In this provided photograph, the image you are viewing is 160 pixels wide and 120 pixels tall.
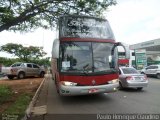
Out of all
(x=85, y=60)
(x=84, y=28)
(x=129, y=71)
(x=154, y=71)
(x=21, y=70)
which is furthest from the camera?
(x=154, y=71)

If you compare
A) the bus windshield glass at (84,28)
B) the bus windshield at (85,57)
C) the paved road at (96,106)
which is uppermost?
the bus windshield glass at (84,28)

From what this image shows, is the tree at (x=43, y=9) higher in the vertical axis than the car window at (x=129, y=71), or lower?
higher

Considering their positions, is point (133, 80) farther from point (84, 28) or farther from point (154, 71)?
point (154, 71)

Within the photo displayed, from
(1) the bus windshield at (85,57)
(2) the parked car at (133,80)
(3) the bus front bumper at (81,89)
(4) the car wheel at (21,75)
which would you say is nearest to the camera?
(3) the bus front bumper at (81,89)

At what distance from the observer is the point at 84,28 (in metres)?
12.2

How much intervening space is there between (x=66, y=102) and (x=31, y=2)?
204 inches

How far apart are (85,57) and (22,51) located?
44.3 meters

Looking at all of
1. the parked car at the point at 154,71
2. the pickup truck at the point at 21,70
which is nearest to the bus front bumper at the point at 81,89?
the pickup truck at the point at 21,70

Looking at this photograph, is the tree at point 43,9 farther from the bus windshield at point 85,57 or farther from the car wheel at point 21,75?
the car wheel at point 21,75

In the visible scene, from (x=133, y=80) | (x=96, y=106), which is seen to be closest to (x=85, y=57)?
(x=96, y=106)

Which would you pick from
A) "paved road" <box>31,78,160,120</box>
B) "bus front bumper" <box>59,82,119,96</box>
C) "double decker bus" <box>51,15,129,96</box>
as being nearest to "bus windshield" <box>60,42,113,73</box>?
"double decker bus" <box>51,15,129,96</box>

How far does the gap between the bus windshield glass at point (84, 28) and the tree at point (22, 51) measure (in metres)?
42.8

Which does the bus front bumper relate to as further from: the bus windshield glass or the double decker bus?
the bus windshield glass

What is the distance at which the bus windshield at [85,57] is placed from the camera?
11375mm
